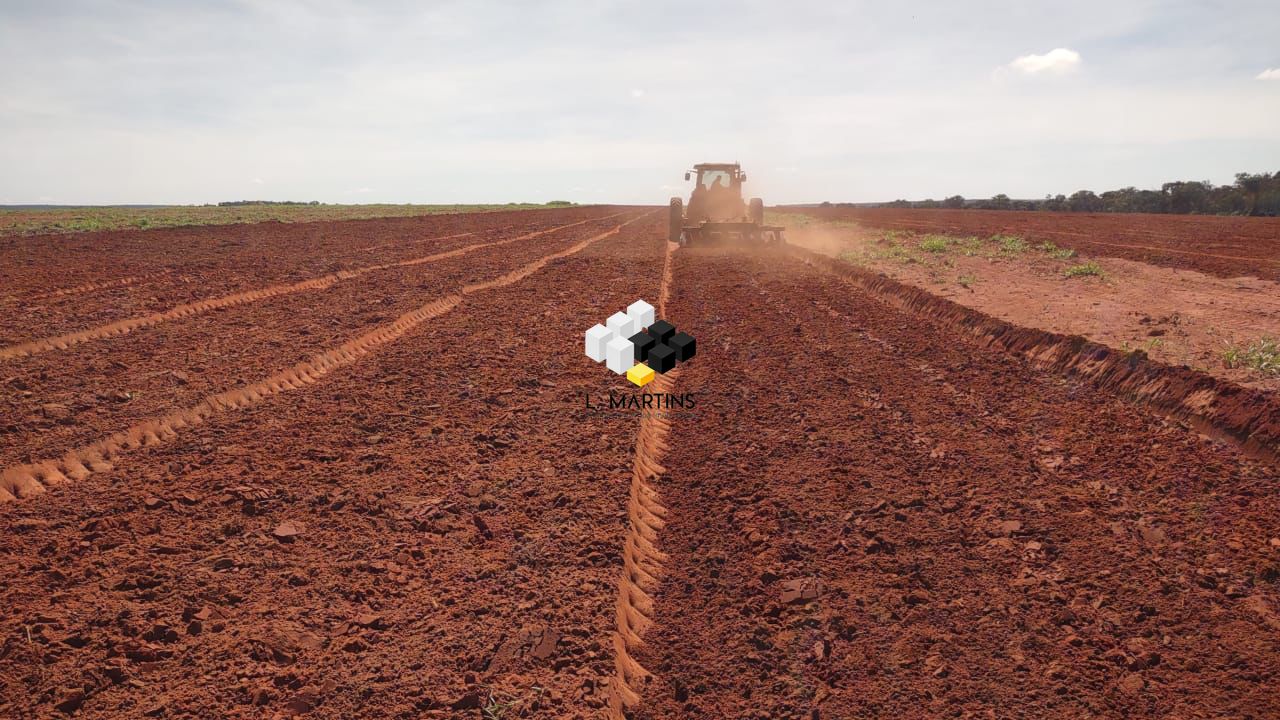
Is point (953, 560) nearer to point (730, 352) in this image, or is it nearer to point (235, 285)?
point (730, 352)

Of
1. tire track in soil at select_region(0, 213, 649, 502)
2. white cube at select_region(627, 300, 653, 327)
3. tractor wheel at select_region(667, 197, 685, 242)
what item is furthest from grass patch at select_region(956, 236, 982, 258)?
tire track in soil at select_region(0, 213, 649, 502)

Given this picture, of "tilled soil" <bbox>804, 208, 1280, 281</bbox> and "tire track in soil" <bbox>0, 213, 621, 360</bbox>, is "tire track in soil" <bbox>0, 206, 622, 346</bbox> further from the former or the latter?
"tilled soil" <bbox>804, 208, 1280, 281</bbox>

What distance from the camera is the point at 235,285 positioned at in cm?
1137

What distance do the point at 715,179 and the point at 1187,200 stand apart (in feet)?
144

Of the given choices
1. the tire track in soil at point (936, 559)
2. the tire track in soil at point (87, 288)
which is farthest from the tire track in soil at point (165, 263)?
the tire track in soil at point (936, 559)

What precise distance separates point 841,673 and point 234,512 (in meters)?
3.63

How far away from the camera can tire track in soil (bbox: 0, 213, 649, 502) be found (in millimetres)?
4453

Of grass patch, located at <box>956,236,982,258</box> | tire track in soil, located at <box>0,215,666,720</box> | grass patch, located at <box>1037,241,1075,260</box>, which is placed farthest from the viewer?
grass patch, located at <box>956,236,982,258</box>

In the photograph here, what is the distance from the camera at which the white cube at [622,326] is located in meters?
7.63

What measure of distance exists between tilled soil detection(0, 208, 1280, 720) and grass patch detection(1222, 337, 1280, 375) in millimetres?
1358

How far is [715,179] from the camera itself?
66.4 feet

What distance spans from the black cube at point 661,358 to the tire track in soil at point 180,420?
10.8 ft

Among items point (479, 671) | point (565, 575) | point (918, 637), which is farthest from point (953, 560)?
point (479, 671)

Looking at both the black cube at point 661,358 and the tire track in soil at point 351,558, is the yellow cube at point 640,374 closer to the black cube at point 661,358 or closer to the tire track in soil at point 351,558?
the black cube at point 661,358
